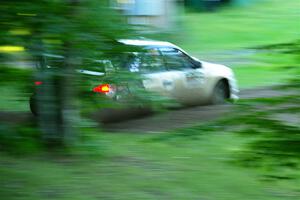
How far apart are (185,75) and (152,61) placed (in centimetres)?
320

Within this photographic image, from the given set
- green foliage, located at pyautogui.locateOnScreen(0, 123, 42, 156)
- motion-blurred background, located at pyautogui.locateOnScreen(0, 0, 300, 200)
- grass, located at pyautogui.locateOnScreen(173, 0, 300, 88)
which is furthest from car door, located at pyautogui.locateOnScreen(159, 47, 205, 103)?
grass, located at pyautogui.locateOnScreen(173, 0, 300, 88)

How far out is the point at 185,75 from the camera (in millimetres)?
10141

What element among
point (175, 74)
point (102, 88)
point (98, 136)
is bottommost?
point (98, 136)

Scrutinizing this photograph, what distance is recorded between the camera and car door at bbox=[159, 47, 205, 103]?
25.8 feet

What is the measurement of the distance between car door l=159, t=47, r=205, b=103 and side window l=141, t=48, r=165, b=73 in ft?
0.68

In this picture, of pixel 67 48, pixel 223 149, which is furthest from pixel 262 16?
pixel 67 48

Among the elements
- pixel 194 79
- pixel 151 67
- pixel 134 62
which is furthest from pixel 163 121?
pixel 134 62

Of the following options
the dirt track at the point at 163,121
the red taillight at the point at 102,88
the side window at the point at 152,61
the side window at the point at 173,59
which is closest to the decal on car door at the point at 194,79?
the dirt track at the point at 163,121

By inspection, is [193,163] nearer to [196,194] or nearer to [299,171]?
[196,194]

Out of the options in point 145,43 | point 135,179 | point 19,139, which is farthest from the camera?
point 145,43

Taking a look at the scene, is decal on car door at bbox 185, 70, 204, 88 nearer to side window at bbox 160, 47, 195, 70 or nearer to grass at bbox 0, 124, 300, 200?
side window at bbox 160, 47, 195, 70

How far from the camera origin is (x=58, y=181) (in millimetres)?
5469

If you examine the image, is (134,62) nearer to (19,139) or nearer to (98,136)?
(98,136)

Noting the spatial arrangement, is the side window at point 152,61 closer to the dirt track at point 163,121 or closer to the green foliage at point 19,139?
the green foliage at point 19,139
